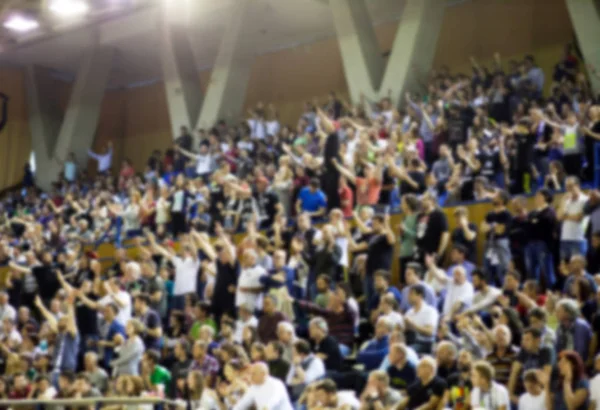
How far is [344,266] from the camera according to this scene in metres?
10.8

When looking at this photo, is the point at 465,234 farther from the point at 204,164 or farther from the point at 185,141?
the point at 185,141

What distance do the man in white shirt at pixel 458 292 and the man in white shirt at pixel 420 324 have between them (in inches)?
9.0

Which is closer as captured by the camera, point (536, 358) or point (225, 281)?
point (536, 358)

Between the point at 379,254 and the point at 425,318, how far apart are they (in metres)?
1.52

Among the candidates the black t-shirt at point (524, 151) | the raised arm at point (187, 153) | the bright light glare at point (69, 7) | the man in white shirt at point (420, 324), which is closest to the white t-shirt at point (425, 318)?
the man in white shirt at point (420, 324)

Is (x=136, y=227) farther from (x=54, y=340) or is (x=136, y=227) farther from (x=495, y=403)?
(x=495, y=403)

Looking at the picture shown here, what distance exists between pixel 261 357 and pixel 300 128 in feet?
25.5

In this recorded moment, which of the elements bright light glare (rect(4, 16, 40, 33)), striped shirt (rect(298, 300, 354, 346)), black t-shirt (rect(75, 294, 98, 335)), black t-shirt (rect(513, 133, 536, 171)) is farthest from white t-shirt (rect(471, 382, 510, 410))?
bright light glare (rect(4, 16, 40, 33))

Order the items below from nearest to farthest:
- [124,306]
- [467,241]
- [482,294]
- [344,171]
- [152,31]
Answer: [482,294]
[467,241]
[124,306]
[344,171]
[152,31]

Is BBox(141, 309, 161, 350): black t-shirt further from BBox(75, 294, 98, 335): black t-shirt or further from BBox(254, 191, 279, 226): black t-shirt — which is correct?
BBox(254, 191, 279, 226): black t-shirt

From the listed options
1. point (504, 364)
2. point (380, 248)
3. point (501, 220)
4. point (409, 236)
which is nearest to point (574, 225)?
point (501, 220)

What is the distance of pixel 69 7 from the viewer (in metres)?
19.4

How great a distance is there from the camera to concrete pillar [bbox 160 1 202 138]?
20906 mm

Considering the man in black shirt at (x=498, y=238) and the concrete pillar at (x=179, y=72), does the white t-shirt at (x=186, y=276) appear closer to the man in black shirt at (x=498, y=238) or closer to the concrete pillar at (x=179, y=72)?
the man in black shirt at (x=498, y=238)
